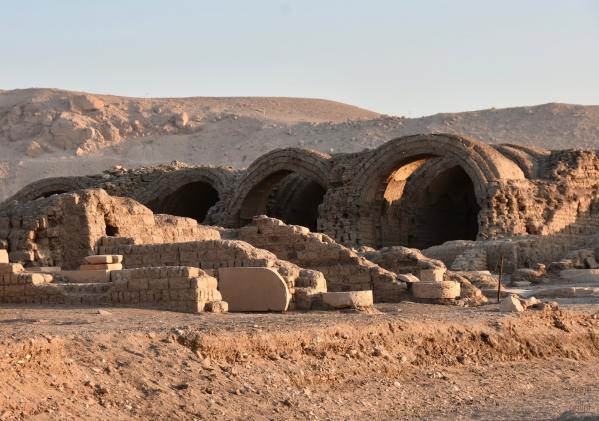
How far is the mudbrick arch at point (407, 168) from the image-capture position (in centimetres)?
2705

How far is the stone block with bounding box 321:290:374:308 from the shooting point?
14047mm

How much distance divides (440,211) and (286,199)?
4.79m

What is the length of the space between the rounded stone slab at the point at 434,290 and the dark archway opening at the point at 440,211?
45.7ft

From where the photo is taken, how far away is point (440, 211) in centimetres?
3153

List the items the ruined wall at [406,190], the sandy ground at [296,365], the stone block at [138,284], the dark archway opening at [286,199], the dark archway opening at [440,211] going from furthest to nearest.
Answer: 1. the dark archway opening at [286,199]
2. the dark archway opening at [440,211]
3. the ruined wall at [406,190]
4. the stone block at [138,284]
5. the sandy ground at [296,365]

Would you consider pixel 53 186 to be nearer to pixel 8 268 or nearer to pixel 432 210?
pixel 432 210

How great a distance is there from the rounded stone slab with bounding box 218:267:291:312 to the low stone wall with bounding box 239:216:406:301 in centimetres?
235

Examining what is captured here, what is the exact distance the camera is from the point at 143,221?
18.3 m

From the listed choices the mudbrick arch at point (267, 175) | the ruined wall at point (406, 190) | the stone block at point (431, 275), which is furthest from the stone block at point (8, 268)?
the mudbrick arch at point (267, 175)

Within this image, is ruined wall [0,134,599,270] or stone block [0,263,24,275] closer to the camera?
stone block [0,263,24,275]

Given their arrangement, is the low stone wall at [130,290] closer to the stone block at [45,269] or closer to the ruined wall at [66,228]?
the stone block at [45,269]

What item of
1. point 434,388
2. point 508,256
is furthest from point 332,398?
point 508,256

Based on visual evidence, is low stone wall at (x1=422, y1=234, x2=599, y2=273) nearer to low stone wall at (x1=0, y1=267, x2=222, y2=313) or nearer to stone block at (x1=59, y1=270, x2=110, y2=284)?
stone block at (x1=59, y1=270, x2=110, y2=284)

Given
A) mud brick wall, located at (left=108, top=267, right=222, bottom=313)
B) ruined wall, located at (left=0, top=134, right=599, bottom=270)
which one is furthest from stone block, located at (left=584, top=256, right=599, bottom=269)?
mud brick wall, located at (left=108, top=267, right=222, bottom=313)
